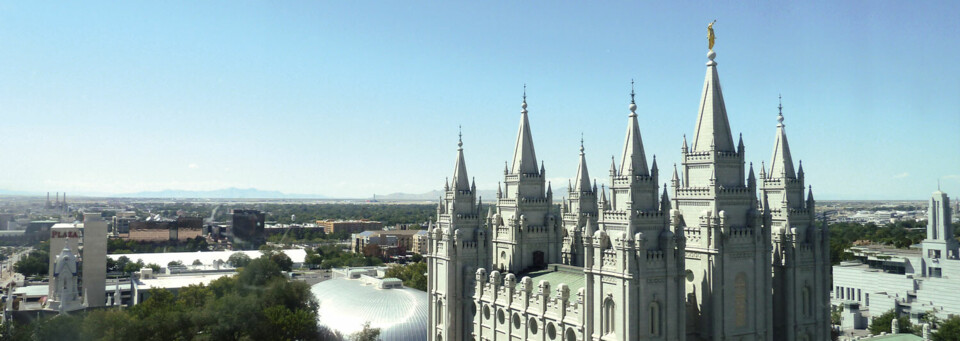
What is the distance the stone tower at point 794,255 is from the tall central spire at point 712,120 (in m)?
5.53

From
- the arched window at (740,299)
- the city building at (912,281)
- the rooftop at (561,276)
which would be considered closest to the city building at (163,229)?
the rooftop at (561,276)

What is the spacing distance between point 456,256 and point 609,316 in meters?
17.3

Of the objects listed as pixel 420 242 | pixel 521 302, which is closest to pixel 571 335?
pixel 521 302

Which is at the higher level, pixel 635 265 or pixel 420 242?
pixel 635 265

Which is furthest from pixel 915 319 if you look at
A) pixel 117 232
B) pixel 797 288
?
pixel 117 232

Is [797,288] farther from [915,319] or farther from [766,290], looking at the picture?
[915,319]

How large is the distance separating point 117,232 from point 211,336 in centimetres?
12557

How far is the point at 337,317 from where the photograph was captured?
236 feet

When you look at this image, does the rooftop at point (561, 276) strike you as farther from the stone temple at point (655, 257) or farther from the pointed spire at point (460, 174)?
the pointed spire at point (460, 174)

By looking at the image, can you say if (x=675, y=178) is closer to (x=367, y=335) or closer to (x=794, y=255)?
(x=794, y=255)

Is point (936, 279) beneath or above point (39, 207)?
beneath

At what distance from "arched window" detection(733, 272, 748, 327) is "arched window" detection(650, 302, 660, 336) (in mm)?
5986

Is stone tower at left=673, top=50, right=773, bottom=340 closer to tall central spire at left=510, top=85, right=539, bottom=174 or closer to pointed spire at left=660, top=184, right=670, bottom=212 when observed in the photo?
pointed spire at left=660, top=184, right=670, bottom=212

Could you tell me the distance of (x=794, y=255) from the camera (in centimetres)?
4631
